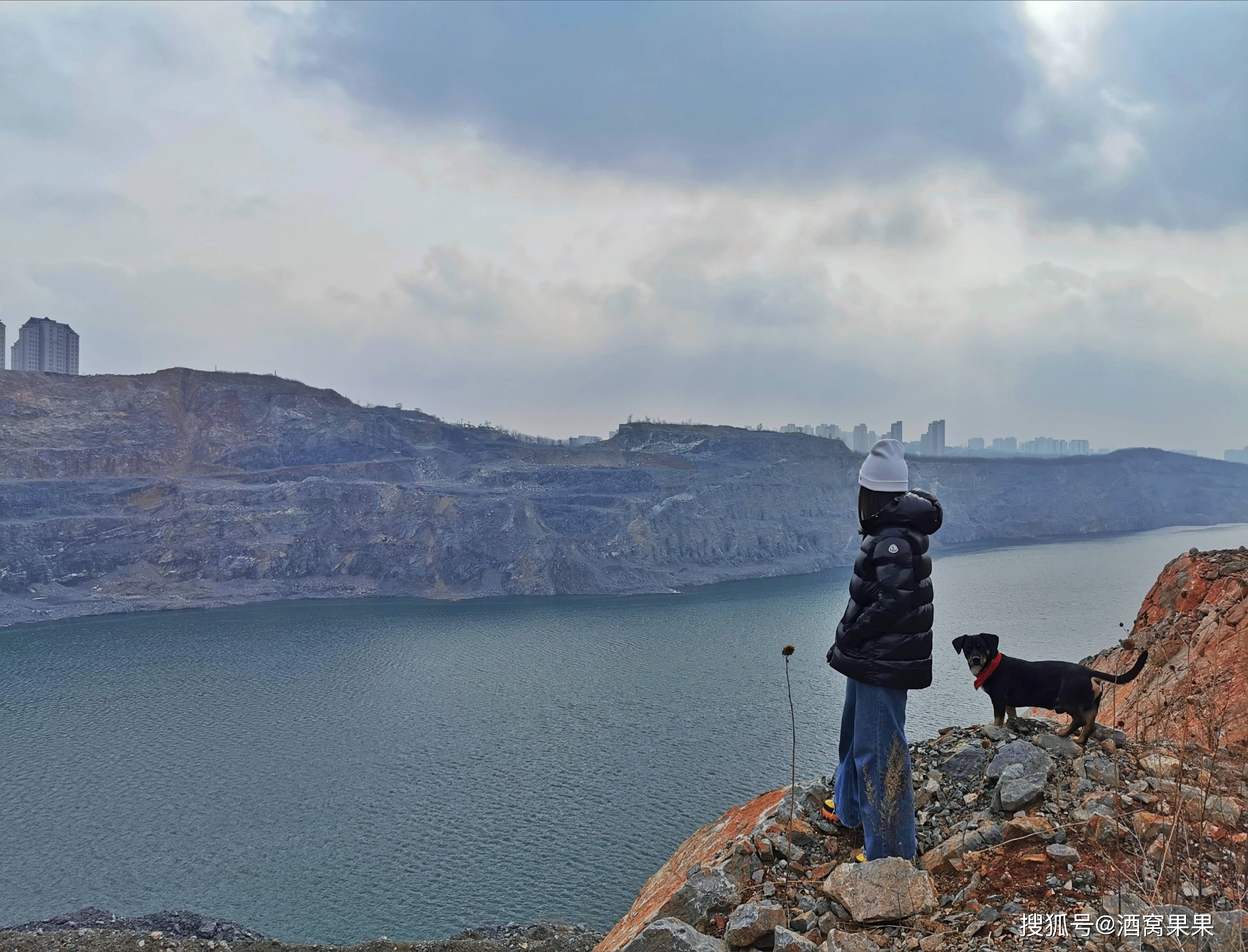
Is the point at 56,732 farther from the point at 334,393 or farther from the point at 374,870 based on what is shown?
the point at 334,393

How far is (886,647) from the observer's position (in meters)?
3.27

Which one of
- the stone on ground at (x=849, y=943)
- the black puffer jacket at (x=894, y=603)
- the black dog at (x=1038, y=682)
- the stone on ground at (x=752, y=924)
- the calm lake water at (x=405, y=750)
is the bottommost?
the calm lake water at (x=405, y=750)

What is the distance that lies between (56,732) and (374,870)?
635 inches

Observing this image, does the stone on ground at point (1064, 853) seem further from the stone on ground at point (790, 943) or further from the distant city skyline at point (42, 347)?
the distant city skyline at point (42, 347)

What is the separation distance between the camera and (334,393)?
2906 inches

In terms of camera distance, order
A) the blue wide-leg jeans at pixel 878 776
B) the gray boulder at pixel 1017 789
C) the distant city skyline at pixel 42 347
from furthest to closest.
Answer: the distant city skyline at pixel 42 347 → the gray boulder at pixel 1017 789 → the blue wide-leg jeans at pixel 878 776

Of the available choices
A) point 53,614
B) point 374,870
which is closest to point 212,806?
point 374,870

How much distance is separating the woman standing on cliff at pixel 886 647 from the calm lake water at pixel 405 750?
1118cm

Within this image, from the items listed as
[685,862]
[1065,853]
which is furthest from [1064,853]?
[685,862]

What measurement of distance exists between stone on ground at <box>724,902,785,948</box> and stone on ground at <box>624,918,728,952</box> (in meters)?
0.06

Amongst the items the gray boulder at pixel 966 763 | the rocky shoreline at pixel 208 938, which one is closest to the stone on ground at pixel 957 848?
the gray boulder at pixel 966 763

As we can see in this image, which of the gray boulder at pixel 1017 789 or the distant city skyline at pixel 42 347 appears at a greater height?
the distant city skyline at pixel 42 347

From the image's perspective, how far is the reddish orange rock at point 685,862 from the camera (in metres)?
3.60

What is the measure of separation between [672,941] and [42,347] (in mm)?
94570
